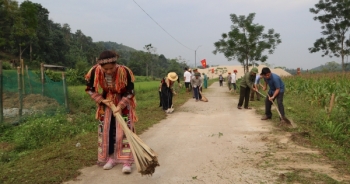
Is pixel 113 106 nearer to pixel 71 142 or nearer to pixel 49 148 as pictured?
pixel 49 148

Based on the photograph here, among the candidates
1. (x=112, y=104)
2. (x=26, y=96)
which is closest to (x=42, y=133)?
(x=112, y=104)

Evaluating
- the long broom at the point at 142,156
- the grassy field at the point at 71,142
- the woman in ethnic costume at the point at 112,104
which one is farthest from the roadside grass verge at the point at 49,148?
the long broom at the point at 142,156

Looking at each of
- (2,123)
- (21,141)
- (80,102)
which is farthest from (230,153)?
(80,102)

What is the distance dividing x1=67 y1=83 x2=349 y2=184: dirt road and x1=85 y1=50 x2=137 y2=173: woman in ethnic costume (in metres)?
0.22

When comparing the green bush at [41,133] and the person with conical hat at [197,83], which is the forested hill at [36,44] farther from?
the green bush at [41,133]

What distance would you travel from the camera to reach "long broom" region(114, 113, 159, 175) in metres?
3.78

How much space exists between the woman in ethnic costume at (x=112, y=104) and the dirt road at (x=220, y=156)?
0.71ft

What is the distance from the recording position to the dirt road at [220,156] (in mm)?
4066

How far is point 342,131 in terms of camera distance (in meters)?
6.51

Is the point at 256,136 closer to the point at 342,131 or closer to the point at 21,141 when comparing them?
the point at 342,131

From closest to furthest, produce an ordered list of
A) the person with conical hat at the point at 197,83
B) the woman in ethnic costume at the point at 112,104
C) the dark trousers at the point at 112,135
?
the woman in ethnic costume at the point at 112,104 < the dark trousers at the point at 112,135 < the person with conical hat at the point at 197,83

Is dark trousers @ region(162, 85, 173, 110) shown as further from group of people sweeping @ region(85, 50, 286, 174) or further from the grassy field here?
group of people sweeping @ region(85, 50, 286, 174)

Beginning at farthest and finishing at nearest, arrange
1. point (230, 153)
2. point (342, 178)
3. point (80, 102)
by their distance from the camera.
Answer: point (80, 102) → point (230, 153) → point (342, 178)

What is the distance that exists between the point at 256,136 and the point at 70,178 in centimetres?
406
